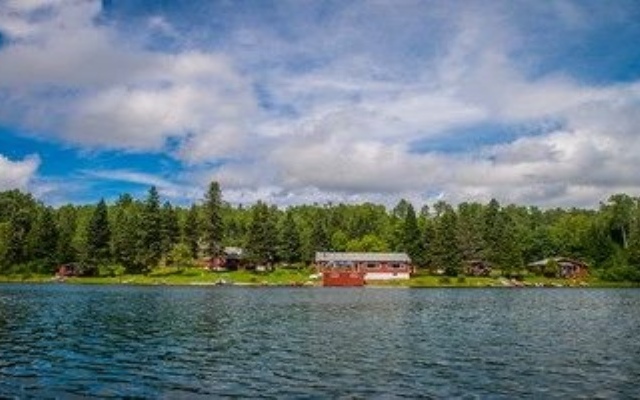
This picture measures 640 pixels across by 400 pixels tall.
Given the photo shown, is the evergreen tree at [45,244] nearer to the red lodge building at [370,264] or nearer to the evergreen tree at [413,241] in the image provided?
the red lodge building at [370,264]

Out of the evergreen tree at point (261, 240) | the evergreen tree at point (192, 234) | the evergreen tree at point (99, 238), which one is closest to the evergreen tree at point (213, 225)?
the evergreen tree at point (192, 234)

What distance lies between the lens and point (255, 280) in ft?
523

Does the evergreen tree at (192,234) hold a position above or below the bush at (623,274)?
→ above

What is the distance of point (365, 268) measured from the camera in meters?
180

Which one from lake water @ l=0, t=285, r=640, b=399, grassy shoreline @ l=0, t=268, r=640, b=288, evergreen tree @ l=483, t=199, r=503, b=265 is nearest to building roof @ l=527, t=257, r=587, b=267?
grassy shoreline @ l=0, t=268, r=640, b=288

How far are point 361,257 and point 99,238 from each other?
65.0 m

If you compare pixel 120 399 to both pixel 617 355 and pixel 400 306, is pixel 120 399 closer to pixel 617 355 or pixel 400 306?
pixel 617 355

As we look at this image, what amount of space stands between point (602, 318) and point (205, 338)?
40.3 m

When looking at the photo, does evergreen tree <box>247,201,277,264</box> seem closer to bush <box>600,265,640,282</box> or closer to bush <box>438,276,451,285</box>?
bush <box>438,276,451,285</box>

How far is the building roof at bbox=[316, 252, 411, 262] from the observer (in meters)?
179

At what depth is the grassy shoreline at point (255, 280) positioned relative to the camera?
15599cm

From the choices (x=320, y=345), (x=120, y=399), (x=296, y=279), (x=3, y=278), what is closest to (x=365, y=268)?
(x=296, y=279)

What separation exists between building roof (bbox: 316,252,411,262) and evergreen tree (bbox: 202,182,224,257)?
85.9ft

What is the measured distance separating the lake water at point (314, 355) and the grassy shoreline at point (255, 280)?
8724 centimetres
